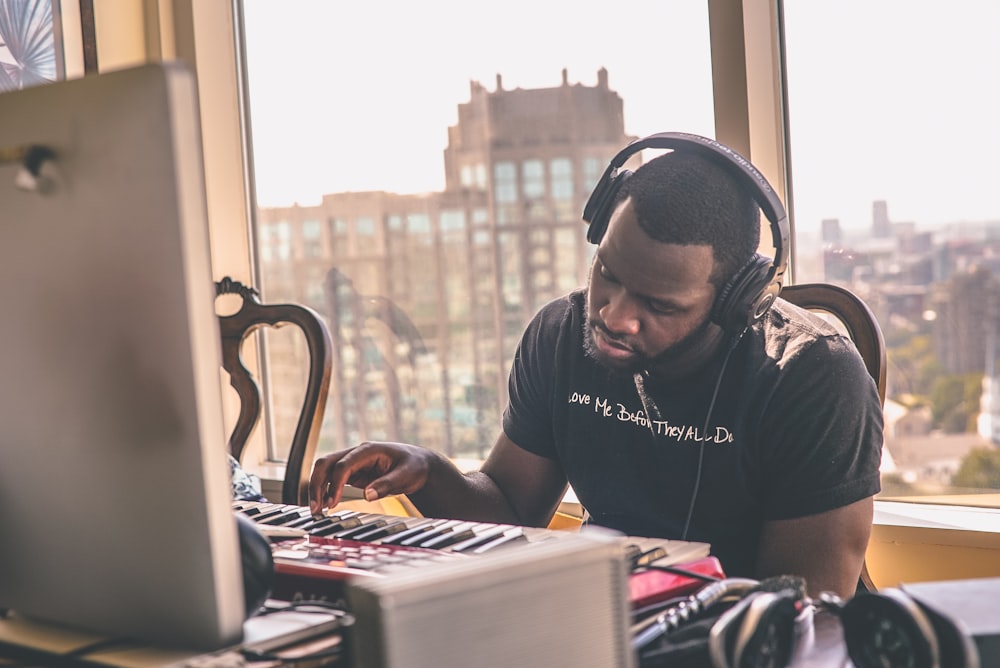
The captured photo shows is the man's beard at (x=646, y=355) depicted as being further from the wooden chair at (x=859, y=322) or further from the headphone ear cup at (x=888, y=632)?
the headphone ear cup at (x=888, y=632)

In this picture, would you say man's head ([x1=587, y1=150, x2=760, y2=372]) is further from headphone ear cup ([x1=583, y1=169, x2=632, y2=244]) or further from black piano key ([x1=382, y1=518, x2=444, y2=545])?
black piano key ([x1=382, y1=518, x2=444, y2=545])

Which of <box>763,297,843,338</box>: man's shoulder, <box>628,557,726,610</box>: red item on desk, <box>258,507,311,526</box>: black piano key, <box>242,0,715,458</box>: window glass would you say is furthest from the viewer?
<box>242,0,715,458</box>: window glass

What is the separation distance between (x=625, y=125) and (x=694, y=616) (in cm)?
137

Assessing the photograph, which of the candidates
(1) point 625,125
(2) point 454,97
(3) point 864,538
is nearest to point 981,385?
(3) point 864,538

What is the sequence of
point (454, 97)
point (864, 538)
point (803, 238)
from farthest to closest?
point (454, 97)
point (803, 238)
point (864, 538)

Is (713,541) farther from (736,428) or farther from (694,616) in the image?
(694,616)

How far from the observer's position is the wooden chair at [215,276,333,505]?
5.69ft

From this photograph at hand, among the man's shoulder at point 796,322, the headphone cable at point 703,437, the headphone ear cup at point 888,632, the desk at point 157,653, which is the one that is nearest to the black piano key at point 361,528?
the desk at point 157,653

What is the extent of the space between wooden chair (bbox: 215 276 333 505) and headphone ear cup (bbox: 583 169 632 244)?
0.59 meters

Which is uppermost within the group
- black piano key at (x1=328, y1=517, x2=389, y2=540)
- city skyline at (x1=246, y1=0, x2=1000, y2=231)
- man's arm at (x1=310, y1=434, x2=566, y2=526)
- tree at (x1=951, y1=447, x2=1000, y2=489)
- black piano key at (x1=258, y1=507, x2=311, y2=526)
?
city skyline at (x1=246, y1=0, x2=1000, y2=231)

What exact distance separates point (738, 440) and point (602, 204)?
0.37 metres

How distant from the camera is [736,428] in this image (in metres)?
1.28

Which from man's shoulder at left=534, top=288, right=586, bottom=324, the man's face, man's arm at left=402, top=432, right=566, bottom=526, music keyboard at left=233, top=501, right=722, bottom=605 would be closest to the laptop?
music keyboard at left=233, top=501, right=722, bottom=605

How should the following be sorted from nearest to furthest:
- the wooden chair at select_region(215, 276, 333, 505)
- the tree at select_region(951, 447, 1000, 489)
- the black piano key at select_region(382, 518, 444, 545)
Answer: the black piano key at select_region(382, 518, 444, 545), the tree at select_region(951, 447, 1000, 489), the wooden chair at select_region(215, 276, 333, 505)
